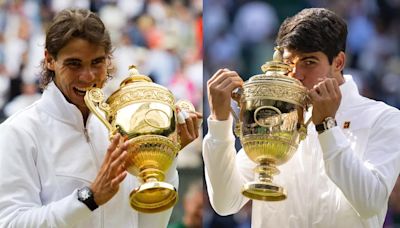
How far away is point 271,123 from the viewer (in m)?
2.87

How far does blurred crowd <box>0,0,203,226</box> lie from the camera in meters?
6.79

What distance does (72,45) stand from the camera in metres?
2.92

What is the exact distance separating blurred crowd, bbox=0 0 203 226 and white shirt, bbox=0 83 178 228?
3.58m

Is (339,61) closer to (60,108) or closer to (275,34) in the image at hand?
(60,108)

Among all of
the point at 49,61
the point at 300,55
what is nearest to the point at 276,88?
the point at 300,55

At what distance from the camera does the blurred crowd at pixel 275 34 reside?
221 inches

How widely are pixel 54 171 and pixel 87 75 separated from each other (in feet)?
0.94

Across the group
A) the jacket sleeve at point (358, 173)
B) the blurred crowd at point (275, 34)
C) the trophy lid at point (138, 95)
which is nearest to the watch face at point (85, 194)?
the trophy lid at point (138, 95)

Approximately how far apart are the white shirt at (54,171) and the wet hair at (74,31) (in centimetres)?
14

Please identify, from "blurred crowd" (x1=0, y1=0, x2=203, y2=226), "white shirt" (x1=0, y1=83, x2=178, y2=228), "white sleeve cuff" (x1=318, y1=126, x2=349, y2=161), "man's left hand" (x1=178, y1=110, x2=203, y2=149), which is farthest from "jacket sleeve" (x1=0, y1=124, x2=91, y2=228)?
"blurred crowd" (x1=0, y1=0, x2=203, y2=226)

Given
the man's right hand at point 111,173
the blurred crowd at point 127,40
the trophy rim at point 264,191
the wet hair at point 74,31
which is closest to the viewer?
the man's right hand at point 111,173

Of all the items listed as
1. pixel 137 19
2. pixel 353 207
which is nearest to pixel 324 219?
pixel 353 207

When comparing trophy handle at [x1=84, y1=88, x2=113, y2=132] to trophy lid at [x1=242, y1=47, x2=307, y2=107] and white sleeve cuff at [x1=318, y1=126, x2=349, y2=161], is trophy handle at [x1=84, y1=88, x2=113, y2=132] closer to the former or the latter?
trophy lid at [x1=242, y1=47, x2=307, y2=107]

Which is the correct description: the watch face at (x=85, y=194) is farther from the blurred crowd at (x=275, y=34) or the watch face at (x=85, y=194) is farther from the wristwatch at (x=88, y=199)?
the blurred crowd at (x=275, y=34)
